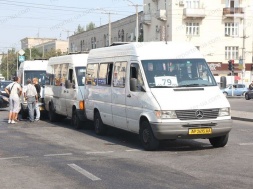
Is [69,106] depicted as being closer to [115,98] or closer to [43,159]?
[115,98]

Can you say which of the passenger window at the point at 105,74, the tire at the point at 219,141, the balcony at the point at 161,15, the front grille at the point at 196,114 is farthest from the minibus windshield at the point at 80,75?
the balcony at the point at 161,15

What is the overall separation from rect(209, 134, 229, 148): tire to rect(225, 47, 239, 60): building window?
54.1m

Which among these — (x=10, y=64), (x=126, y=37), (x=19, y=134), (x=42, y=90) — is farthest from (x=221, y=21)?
(x=10, y=64)

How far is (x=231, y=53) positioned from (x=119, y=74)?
177 feet

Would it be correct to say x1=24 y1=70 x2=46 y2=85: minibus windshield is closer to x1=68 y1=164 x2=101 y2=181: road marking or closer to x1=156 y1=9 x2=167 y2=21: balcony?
x1=68 y1=164 x2=101 y2=181: road marking

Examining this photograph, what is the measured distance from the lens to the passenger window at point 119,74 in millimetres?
12875

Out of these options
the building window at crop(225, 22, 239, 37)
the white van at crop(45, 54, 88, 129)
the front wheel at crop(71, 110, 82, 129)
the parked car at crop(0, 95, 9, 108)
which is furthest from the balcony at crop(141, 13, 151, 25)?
the front wheel at crop(71, 110, 82, 129)

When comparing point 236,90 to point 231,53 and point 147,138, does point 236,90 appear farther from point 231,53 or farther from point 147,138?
point 147,138

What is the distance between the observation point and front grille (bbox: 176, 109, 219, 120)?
1105 centimetres

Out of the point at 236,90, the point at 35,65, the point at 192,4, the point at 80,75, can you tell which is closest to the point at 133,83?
the point at 80,75

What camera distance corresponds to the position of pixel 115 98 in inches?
523

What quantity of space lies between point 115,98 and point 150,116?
2.19 m

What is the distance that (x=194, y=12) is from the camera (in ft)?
206

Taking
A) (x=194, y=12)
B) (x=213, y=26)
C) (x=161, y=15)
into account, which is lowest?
(x=213, y=26)
